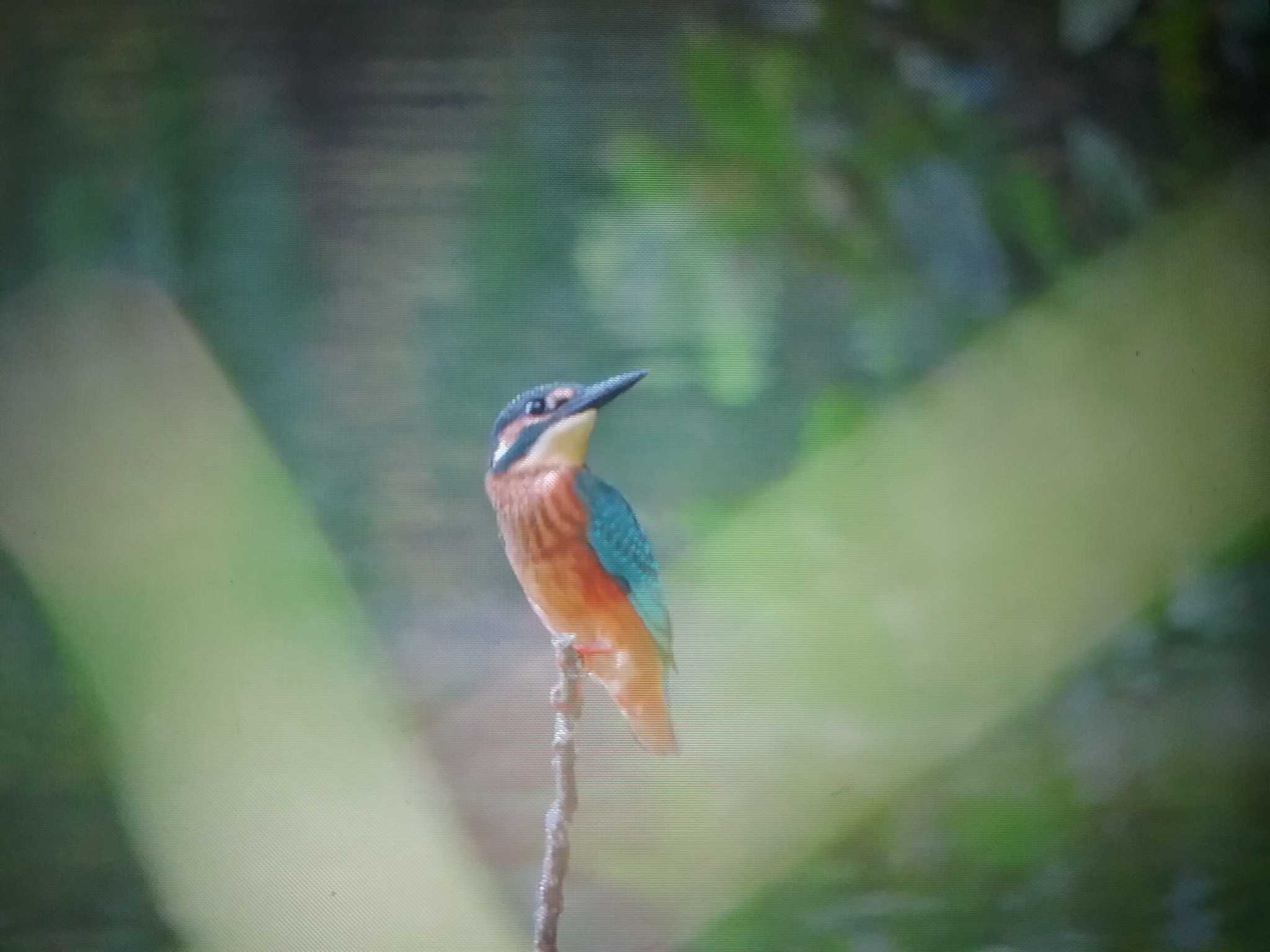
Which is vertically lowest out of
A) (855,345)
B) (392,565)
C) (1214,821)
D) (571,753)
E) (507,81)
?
(1214,821)

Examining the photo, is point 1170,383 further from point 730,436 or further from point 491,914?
point 491,914

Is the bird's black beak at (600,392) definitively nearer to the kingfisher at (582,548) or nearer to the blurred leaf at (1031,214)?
the kingfisher at (582,548)

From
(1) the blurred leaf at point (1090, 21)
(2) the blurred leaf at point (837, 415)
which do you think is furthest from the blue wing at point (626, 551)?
(1) the blurred leaf at point (1090, 21)

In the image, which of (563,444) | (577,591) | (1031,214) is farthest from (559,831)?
(1031,214)

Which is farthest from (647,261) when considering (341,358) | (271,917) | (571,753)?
(271,917)

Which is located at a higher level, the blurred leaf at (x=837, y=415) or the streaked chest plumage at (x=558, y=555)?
the blurred leaf at (x=837, y=415)

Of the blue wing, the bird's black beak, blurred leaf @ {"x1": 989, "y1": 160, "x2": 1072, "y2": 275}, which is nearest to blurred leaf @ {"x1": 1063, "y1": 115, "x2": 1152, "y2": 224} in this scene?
blurred leaf @ {"x1": 989, "y1": 160, "x2": 1072, "y2": 275}

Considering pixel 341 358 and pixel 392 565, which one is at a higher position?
pixel 341 358

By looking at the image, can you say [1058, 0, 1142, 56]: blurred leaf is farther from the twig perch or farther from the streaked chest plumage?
the twig perch
